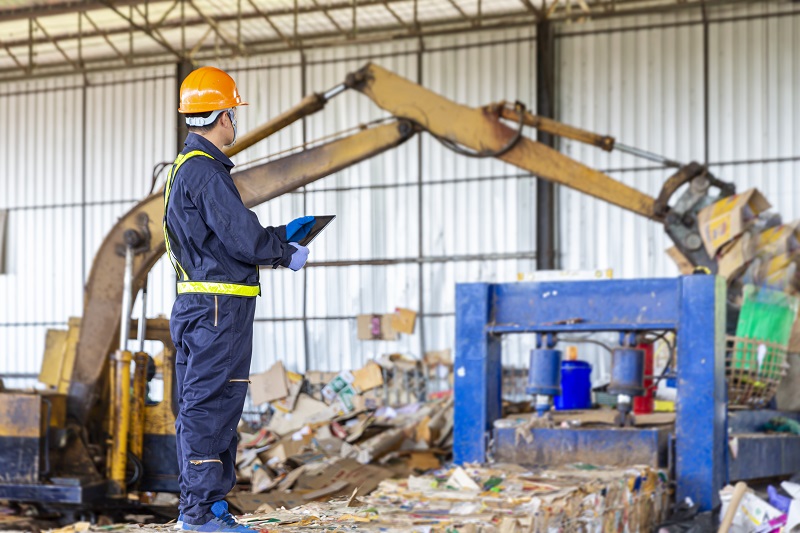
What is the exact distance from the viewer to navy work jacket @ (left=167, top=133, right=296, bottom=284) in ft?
11.1

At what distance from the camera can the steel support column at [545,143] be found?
49.0ft

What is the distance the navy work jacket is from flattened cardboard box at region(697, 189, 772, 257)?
16.2 ft

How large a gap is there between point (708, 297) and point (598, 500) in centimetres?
153

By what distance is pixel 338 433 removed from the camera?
39.2 feet

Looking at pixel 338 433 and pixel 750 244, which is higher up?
pixel 750 244

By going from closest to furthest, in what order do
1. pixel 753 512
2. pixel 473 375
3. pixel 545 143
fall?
pixel 753 512
pixel 473 375
pixel 545 143

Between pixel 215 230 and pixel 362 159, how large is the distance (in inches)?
199

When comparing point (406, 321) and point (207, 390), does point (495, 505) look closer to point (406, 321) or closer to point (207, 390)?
point (207, 390)

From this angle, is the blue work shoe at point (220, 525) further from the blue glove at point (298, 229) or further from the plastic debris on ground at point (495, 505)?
the blue glove at point (298, 229)

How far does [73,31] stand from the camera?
17.6 m

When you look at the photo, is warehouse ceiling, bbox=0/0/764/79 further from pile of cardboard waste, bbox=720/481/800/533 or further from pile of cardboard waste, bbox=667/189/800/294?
pile of cardboard waste, bbox=720/481/800/533

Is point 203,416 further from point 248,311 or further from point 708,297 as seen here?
point 708,297

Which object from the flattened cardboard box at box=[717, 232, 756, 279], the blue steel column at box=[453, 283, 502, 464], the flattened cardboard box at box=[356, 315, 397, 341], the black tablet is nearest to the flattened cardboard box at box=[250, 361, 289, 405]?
the flattened cardboard box at box=[356, 315, 397, 341]

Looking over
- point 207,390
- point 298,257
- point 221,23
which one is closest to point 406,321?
point 221,23
